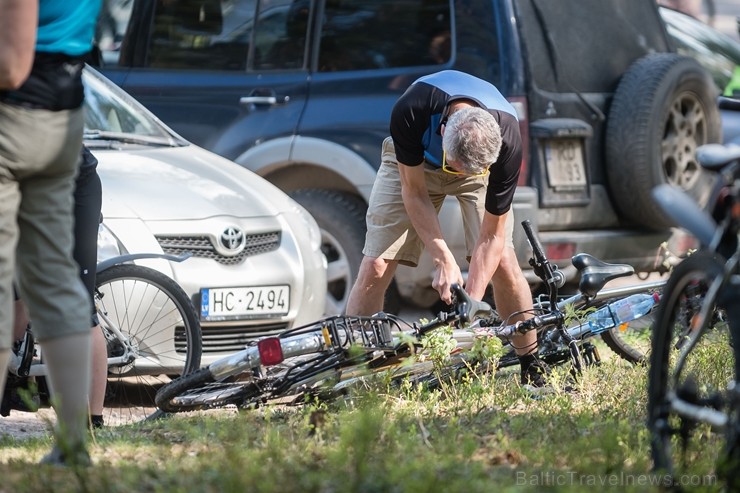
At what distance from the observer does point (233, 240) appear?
645 centimetres

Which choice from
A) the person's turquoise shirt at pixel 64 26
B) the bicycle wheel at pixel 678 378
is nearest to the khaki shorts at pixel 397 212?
the bicycle wheel at pixel 678 378

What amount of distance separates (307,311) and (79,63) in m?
2.71

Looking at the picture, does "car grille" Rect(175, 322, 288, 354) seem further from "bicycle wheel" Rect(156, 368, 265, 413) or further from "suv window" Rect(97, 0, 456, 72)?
"suv window" Rect(97, 0, 456, 72)

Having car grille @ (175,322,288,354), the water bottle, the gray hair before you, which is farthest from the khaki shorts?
the gray hair

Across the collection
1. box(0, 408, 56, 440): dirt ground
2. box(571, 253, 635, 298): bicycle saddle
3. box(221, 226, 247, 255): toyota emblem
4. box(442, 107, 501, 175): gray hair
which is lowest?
box(0, 408, 56, 440): dirt ground

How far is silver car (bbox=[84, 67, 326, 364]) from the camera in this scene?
6.26 meters

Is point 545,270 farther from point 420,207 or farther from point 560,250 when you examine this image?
point 560,250

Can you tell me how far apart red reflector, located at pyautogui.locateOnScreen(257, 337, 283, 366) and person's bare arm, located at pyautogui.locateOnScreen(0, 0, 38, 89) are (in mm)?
1864

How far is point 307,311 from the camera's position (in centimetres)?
666

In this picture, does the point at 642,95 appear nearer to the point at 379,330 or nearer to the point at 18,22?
the point at 379,330

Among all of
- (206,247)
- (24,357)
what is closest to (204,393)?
(24,357)

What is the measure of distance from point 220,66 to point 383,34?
1.09 m

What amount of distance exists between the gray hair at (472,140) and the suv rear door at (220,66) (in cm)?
253

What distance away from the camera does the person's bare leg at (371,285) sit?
639 centimetres
